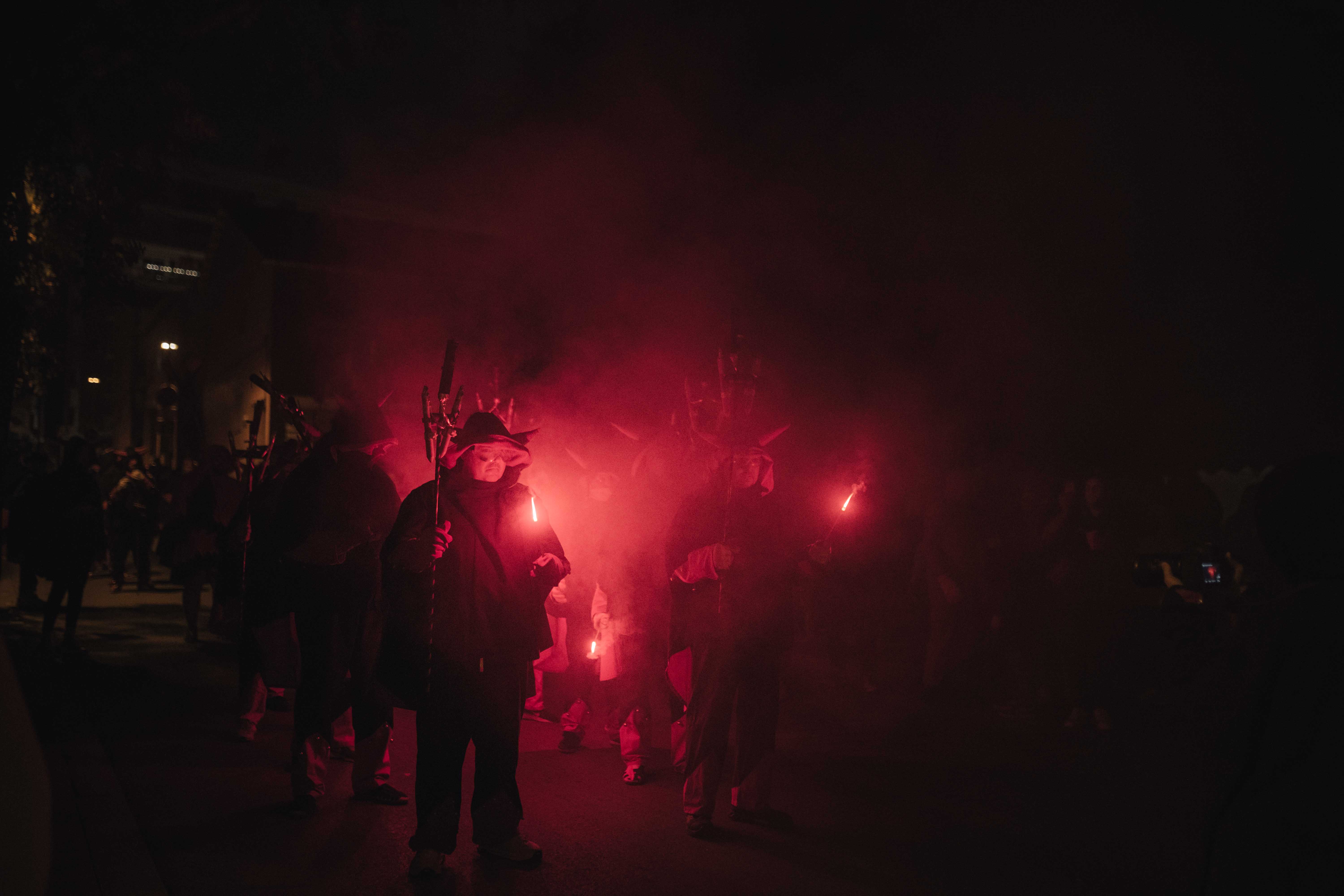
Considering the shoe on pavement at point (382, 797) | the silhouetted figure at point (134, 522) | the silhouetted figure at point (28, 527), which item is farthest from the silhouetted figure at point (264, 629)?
the silhouetted figure at point (134, 522)

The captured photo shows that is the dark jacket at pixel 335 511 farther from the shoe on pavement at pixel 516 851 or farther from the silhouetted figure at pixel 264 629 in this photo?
the shoe on pavement at pixel 516 851

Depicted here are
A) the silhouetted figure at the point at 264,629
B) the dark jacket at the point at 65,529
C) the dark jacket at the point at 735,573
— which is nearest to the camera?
the dark jacket at the point at 735,573

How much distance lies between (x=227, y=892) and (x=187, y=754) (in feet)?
7.79

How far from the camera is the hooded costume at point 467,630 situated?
4238 mm

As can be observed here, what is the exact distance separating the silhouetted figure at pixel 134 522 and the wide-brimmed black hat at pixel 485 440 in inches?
479

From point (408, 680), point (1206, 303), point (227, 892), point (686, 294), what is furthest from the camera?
point (686, 294)

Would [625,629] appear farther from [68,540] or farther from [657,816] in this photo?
[68,540]

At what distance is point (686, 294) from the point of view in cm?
1175

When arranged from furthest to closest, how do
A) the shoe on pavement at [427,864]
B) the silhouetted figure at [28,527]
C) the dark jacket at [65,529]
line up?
1. the silhouetted figure at [28,527]
2. the dark jacket at [65,529]
3. the shoe on pavement at [427,864]

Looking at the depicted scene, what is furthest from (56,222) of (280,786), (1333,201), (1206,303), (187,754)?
(1333,201)

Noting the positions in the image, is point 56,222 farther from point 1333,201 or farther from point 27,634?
point 1333,201

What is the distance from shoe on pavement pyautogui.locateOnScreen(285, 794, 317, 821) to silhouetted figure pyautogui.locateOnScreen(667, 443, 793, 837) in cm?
192

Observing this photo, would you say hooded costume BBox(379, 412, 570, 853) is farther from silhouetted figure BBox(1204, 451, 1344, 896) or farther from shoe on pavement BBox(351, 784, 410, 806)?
silhouetted figure BBox(1204, 451, 1344, 896)

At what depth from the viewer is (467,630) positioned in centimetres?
429
